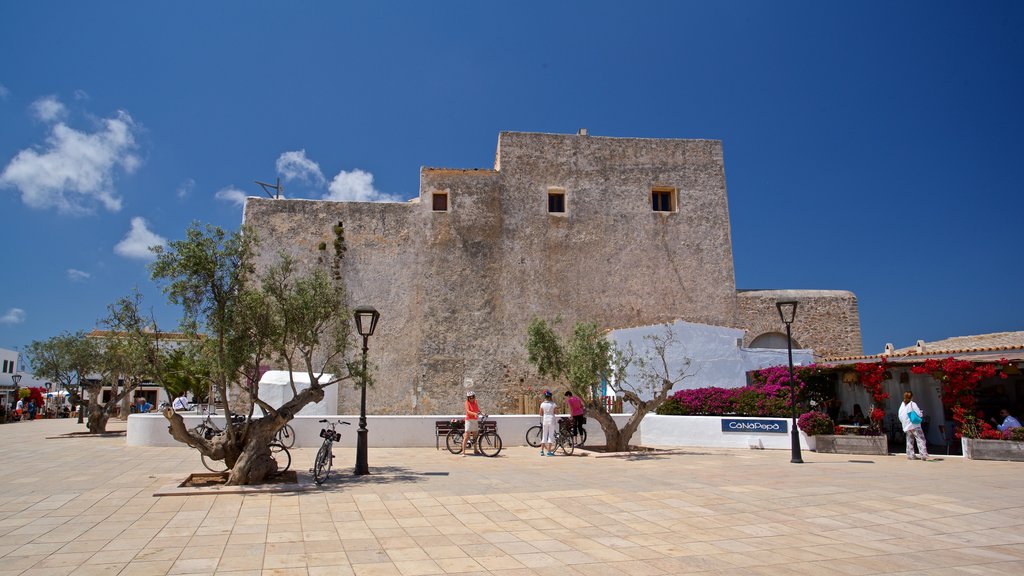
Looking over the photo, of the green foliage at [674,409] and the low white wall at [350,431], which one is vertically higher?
the green foliage at [674,409]

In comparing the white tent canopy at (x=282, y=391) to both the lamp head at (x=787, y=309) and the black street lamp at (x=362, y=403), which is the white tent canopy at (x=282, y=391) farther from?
the lamp head at (x=787, y=309)

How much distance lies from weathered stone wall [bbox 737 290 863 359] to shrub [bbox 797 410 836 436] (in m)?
9.90

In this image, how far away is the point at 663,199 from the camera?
2647cm

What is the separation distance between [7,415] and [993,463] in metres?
37.8

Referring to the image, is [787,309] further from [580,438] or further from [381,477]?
[381,477]

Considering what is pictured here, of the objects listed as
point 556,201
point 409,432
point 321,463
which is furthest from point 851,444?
point 556,201

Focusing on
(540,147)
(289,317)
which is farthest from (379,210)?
(289,317)

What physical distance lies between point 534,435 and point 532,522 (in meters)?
9.39

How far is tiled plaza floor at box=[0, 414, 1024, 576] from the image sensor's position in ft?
18.1

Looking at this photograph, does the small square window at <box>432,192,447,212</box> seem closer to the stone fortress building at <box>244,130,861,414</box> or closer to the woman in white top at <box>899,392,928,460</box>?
the stone fortress building at <box>244,130,861,414</box>

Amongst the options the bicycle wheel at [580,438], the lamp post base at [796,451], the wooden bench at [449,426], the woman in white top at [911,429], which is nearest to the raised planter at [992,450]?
the woman in white top at [911,429]

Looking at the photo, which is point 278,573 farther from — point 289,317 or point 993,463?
point 993,463

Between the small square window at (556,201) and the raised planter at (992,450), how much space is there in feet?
52.8

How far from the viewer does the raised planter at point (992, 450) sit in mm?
12492
